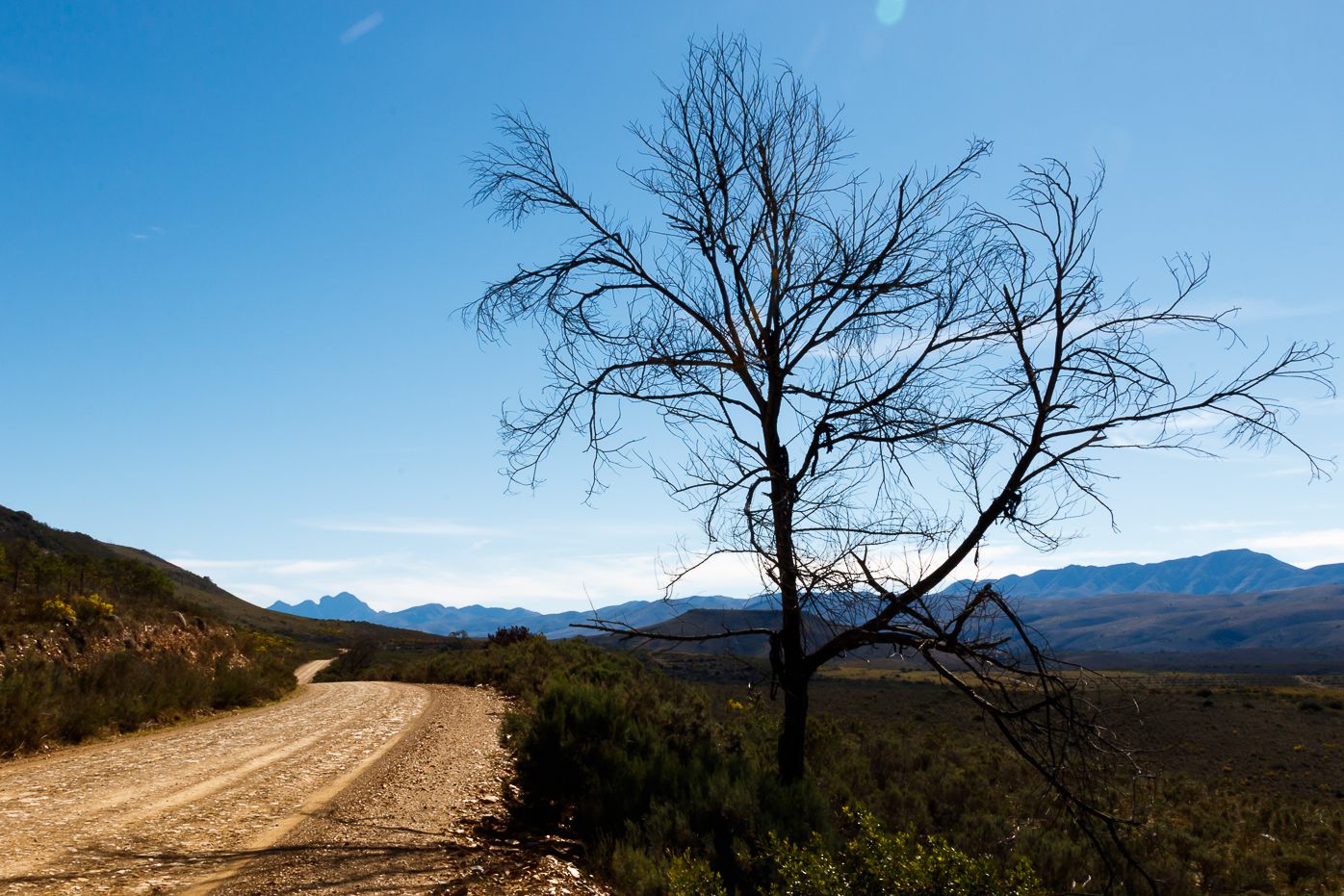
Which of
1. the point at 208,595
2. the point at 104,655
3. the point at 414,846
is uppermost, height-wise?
the point at 208,595

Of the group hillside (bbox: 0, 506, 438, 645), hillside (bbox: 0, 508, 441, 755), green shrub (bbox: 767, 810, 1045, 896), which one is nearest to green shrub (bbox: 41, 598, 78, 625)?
hillside (bbox: 0, 508, 441, 755)

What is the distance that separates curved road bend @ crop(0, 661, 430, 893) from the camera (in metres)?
5.59

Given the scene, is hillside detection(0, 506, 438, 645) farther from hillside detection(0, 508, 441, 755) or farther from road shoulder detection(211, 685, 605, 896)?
road shoulder detection(211, 685, 605, 896)

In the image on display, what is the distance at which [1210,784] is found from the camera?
24078mm

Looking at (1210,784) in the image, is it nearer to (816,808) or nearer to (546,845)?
(816,808)

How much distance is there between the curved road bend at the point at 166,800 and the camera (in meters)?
5.59

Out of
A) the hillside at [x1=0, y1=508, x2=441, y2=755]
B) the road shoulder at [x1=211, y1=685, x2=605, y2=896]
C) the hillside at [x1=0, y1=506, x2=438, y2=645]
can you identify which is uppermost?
the hillside at [x1=0, y1=506, x2=438, y2=645]

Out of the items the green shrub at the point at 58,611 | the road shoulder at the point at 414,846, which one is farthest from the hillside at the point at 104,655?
the road shoulder at the point at 414,846

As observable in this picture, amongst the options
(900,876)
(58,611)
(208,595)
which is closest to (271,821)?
(900,876)

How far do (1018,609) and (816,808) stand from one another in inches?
107

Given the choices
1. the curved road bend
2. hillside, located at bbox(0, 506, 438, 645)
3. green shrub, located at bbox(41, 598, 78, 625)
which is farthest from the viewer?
hillside, located at bbox(0, 506, 438, 645)

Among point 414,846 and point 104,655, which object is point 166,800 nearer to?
point 414,846

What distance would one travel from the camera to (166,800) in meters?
7.79

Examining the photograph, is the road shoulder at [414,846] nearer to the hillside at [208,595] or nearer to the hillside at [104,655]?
the hillside at [104,655]
